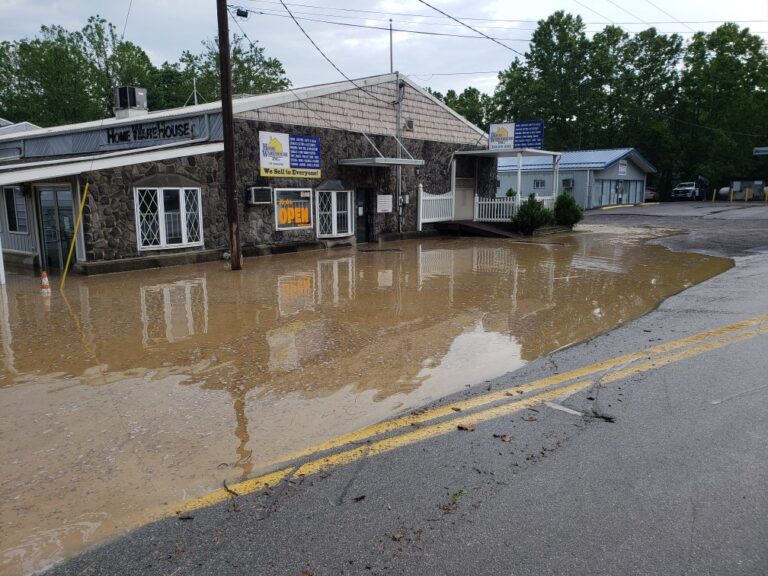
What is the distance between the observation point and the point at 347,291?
11398 mm

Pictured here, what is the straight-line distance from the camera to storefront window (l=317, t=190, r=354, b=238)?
771 inches

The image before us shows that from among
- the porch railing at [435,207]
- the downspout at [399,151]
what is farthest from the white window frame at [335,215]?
the porch railing at [435,207]

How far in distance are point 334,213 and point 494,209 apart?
7.63 m

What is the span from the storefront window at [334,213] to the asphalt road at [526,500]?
14.6 m

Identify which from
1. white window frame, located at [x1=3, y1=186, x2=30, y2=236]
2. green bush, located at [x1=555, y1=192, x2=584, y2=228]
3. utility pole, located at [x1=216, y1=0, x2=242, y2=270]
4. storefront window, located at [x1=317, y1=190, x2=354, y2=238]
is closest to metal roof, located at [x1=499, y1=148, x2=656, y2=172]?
green bush, located at [x1=555, y1=192, x2=584, y2=228]

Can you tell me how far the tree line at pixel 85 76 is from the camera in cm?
4294

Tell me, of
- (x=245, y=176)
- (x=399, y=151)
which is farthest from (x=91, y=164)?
(x=399, y=151)

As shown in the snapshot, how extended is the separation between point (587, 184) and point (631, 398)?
3883cm

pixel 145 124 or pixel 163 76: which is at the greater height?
pixel 163 76

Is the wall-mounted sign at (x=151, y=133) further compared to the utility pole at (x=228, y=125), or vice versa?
the wall-mounted sign at (x=151, y=133)

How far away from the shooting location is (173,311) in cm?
953

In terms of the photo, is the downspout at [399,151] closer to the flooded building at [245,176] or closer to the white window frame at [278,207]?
the flooded building at [245,176]

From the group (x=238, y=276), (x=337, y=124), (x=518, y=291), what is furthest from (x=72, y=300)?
(x=337, y=124)

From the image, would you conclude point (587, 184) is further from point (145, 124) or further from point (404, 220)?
point (145, 124)
